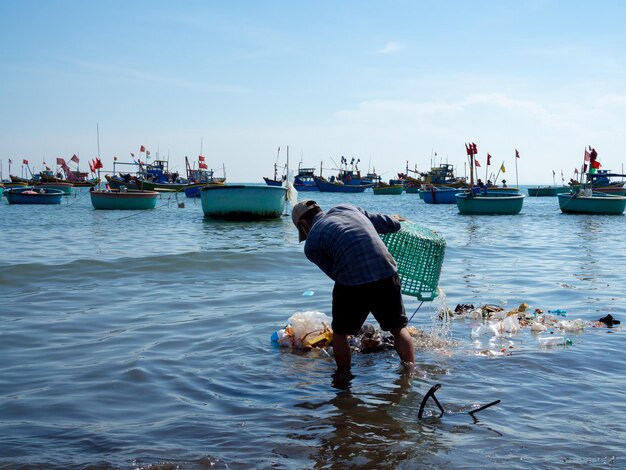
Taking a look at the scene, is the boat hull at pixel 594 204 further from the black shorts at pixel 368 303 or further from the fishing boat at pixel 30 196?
the fishing boat at pixel 30 196

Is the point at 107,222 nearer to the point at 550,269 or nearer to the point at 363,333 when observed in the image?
the point at 550,269

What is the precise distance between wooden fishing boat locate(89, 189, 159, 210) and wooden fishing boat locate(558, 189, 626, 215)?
846 inches

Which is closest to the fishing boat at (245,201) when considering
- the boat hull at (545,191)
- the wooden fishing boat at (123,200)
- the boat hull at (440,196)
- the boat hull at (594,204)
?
the wooden fishing boat at (123,200)

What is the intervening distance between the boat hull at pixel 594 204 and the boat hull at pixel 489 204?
242cm

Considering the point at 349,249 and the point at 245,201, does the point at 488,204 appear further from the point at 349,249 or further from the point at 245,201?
the point at 349,249

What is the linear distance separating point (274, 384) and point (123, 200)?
30490 millimetres

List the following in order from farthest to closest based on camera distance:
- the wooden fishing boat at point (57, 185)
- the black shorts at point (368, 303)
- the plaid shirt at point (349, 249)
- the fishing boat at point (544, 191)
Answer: the fishing boat at point (544, 191) → the wooden fishing boat at point (57, 185) → the black shorts at point (368, 303) → the plaid shirt at point (349, 249)

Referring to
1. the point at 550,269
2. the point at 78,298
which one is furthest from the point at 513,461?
the point at 550,269

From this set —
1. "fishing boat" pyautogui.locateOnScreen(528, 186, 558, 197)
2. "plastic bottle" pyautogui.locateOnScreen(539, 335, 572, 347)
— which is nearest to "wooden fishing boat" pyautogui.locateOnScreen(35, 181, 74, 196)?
"fishing boat" pyautogui.locateOnScreen(528, 186, 558, 197)

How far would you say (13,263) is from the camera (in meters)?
12.2

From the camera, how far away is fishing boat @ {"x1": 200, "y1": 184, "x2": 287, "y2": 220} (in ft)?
83.0

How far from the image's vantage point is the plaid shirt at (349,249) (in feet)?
14.8

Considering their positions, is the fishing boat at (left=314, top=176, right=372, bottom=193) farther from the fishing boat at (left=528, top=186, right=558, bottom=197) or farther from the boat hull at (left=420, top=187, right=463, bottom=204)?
the boat hull at (left=420, top=187, right=463, bottom=204)

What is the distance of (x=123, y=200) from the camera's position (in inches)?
1328
